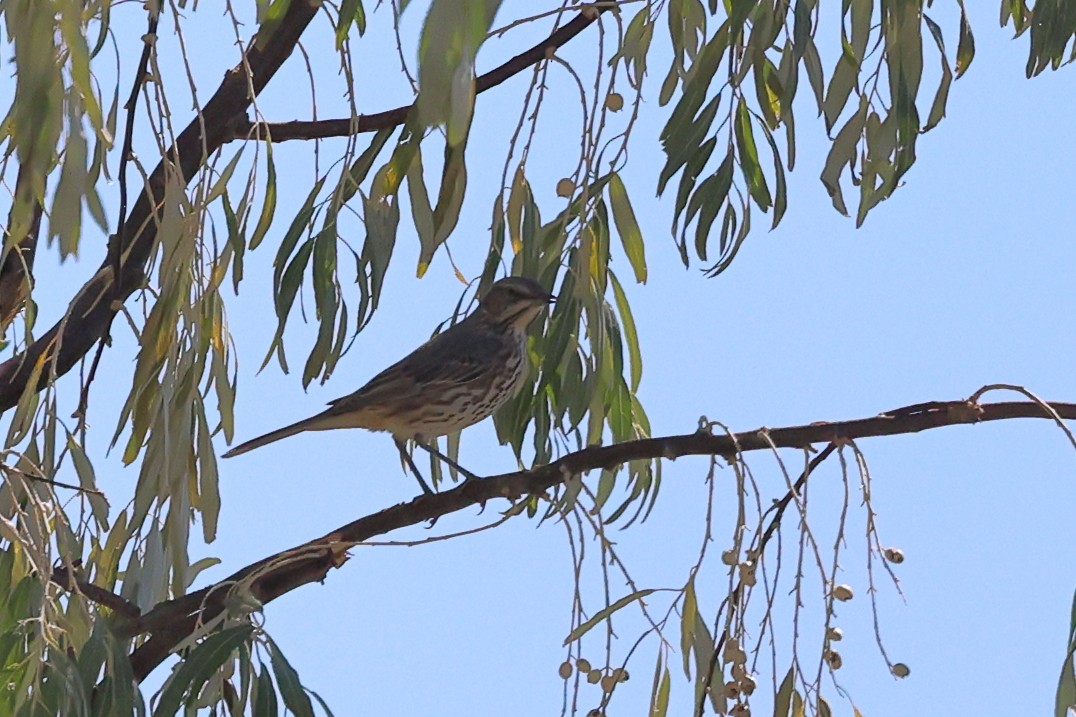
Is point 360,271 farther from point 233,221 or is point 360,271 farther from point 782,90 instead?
point 782,90

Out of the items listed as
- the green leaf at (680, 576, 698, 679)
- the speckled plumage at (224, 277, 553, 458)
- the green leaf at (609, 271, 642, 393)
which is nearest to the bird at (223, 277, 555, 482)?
the speckled plumage at (224, 277, 553, 458)

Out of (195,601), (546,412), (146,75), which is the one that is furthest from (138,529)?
(546,412)

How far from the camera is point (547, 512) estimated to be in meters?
2.52

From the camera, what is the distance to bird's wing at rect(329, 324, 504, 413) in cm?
354

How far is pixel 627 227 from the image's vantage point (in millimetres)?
2750

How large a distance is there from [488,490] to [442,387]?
124cm

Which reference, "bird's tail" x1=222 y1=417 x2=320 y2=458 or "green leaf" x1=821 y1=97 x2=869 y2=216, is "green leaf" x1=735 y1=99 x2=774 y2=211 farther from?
"bird's tail" x1=222 y1=417 x2=320 y2=458

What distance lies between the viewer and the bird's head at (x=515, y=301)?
9.34ft

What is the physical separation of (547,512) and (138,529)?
58cm

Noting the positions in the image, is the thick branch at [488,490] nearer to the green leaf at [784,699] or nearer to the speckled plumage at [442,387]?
the green leaf at [784,699]

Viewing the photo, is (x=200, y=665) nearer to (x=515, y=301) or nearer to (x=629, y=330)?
(x=629, y=330)

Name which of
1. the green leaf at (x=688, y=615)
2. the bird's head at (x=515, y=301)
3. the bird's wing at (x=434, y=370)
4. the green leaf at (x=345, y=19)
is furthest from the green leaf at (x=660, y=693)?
the bird's wing at (x=434, y=370)

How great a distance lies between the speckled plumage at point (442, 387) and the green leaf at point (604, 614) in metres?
1.22

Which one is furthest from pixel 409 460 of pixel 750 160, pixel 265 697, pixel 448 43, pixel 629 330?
pixel 448 43
